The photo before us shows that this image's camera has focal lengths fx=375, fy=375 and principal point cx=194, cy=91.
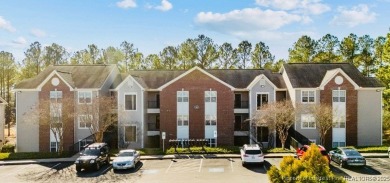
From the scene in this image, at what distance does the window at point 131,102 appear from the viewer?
1655 inches

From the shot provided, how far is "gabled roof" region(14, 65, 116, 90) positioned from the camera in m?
42.2

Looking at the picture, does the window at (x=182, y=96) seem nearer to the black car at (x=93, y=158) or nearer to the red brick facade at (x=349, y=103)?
the black car at (x=93, y=158)

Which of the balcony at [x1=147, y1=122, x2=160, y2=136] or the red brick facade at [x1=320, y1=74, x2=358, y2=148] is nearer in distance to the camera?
the red brick facade at [x1=320, y1=74, x2=358, y2=148]

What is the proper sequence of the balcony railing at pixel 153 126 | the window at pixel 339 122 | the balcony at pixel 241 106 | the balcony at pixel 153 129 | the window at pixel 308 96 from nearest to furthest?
1. the window at pixel 339 122
2. the window at pixel 308 96
3. the balcony at pixel 241 106
4. the balcony at pixel 153 129
5. the balcony railing at pixel 153 126

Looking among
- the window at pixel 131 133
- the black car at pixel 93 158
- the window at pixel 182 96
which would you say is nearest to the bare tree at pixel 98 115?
the window at pixel 131 133

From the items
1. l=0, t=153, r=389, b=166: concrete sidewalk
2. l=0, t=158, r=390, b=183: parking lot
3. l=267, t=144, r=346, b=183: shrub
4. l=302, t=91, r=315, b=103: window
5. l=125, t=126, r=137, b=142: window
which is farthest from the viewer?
l=125, t=126, r=137, b=142: window

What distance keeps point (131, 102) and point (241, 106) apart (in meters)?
12.7

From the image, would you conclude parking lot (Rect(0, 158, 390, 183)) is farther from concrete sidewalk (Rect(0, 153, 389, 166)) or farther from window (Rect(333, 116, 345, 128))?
window (Rect(333, 116, 345, 128))

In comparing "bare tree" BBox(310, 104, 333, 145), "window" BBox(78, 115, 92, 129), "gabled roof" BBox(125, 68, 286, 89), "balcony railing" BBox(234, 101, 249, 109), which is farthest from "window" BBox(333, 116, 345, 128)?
"window" BBox(78, 115, 92, 129)

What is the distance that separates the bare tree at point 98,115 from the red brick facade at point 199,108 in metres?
5.87

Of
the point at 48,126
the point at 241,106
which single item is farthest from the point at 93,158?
the point at 241,106

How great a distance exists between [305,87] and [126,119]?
788 inches

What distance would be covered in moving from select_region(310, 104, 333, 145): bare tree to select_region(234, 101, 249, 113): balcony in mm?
7705

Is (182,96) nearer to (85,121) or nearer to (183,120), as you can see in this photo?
(183,120)
